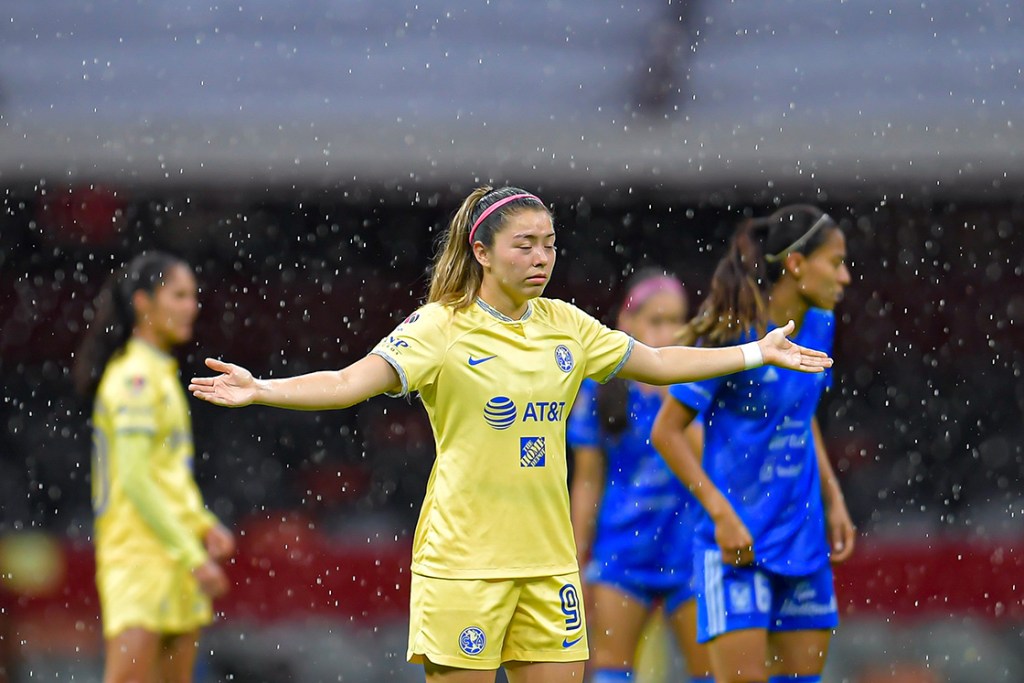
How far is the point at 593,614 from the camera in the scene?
6.31 m

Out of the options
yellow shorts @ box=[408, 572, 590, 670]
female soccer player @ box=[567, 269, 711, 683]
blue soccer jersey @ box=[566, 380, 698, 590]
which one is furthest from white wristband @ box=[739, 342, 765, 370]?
blue soccer jersey @ box=[566, 380, 698, 590]

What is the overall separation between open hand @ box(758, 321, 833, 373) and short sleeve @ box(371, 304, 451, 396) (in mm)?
925

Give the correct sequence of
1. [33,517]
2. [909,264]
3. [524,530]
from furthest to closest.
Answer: [909,264], [33,517], [524,530]

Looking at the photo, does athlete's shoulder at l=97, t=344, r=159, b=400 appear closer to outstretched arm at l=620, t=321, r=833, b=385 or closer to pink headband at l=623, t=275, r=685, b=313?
pink headband at l=623, t=275, r=685, b=313

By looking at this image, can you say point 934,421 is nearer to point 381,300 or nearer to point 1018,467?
point 1018,467

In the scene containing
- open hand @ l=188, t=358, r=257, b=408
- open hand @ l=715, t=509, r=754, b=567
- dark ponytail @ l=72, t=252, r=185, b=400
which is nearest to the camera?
open hand @ l=188, t=358, r=257, b=408

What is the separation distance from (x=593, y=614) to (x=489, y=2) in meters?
12.2

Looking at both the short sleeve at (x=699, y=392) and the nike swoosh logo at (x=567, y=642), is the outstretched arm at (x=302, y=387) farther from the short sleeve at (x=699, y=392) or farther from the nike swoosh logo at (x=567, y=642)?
the short sleeve at (x=699, y=392)

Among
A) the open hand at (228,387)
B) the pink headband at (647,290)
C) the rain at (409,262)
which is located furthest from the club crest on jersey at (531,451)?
the rain at (409,262)

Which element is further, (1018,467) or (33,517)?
(1018,467)

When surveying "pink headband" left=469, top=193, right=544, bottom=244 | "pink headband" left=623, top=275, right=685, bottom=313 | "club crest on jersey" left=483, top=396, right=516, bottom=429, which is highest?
"pink headband" left=623, top=275, right=685, bottom=313

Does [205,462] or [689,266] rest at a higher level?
[689,266]

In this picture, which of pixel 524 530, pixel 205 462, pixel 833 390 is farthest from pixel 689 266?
pixel 524 530

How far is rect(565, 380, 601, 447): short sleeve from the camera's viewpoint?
20.4ft
